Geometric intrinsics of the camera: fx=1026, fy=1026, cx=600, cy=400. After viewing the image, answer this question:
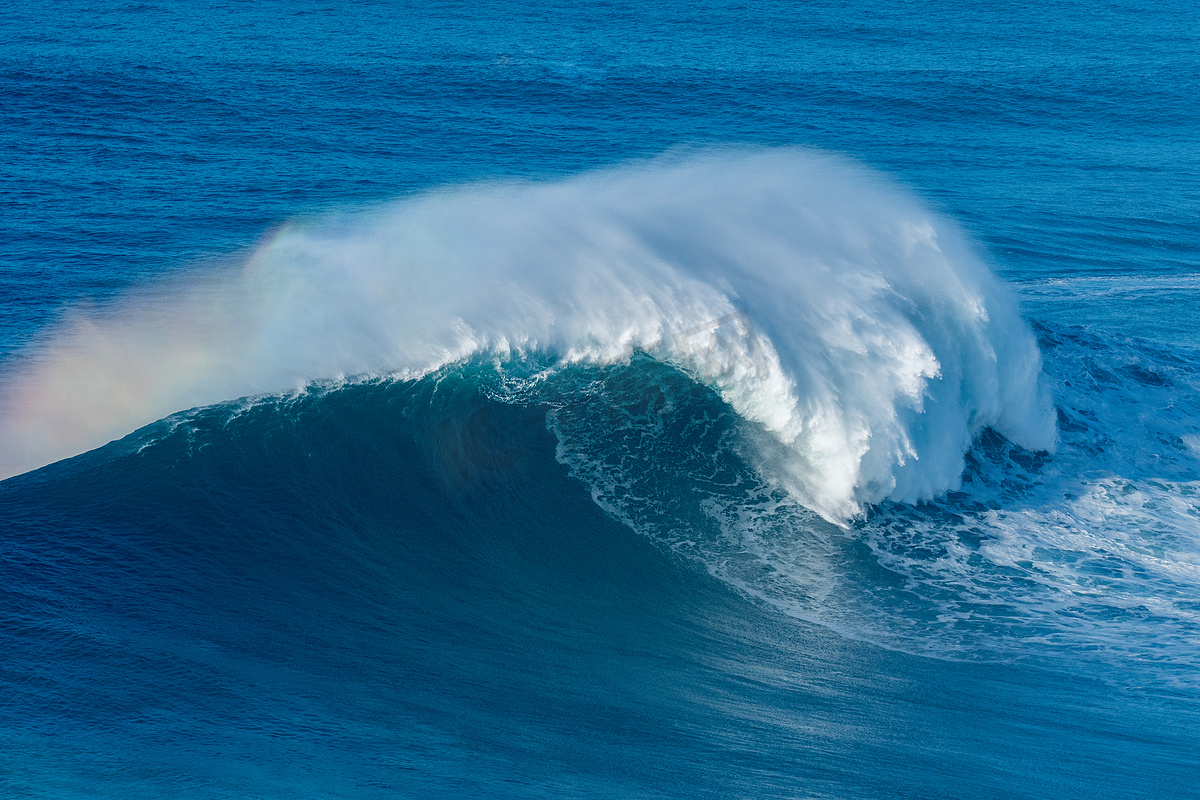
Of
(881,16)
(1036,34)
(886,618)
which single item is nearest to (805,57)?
(881,16)

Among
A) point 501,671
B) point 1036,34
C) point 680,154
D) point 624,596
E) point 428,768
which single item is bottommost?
point 428,768

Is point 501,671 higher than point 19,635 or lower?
higher

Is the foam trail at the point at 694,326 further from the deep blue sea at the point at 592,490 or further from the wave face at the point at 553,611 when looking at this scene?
the wave face at the point at 553,611

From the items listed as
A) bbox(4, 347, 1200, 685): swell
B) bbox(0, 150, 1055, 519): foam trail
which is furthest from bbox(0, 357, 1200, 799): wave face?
bbox(0, 150, 1055, 519): foam trail

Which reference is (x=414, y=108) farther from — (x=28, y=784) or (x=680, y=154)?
(x=28, y=784)

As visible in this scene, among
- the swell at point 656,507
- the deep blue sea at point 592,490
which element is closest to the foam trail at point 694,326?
the deep blue sea at point 592,490

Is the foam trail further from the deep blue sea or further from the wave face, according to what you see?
the wave face

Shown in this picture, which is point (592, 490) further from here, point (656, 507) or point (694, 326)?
point (694, 326)
